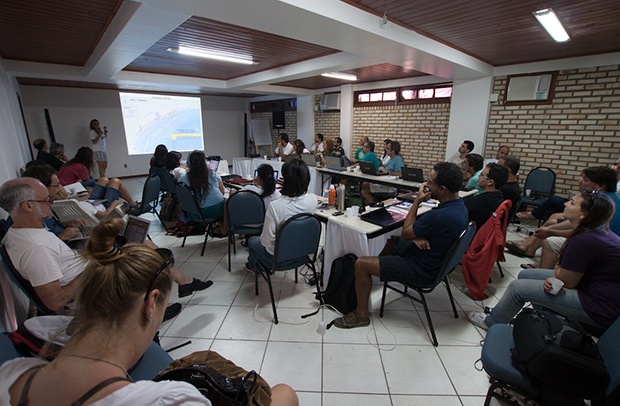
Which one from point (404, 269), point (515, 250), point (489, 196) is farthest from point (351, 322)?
point (515, 250)

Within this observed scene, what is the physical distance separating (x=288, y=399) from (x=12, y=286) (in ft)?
5.80

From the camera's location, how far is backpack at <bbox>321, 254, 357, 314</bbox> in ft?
7.70

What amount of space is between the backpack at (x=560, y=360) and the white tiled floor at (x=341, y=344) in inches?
22.0

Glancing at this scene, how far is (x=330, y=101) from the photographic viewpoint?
27.3 ft

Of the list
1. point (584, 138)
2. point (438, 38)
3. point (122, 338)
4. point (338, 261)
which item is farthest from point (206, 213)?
point (584, 138)

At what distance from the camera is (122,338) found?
2.59 ft

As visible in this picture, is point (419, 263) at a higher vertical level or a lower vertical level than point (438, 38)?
lower

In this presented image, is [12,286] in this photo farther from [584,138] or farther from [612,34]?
[584,138]

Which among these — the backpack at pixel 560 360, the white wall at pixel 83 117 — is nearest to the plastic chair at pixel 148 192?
the backpack at pixel 560 360

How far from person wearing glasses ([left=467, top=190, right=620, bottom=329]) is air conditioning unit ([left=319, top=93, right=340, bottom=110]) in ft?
22.9

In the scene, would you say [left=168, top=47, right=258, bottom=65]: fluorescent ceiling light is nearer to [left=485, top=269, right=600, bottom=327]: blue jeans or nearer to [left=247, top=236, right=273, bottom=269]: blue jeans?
[left=247, top=236, right=273, bottom=269]: blue jeans

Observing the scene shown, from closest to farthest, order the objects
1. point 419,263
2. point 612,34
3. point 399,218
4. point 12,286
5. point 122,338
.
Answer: point 122,338
point 12,286
point 419,263
point 399,218
point 612,34

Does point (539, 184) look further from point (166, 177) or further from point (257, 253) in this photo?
point (166, 177)

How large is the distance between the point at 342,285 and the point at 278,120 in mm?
8794
